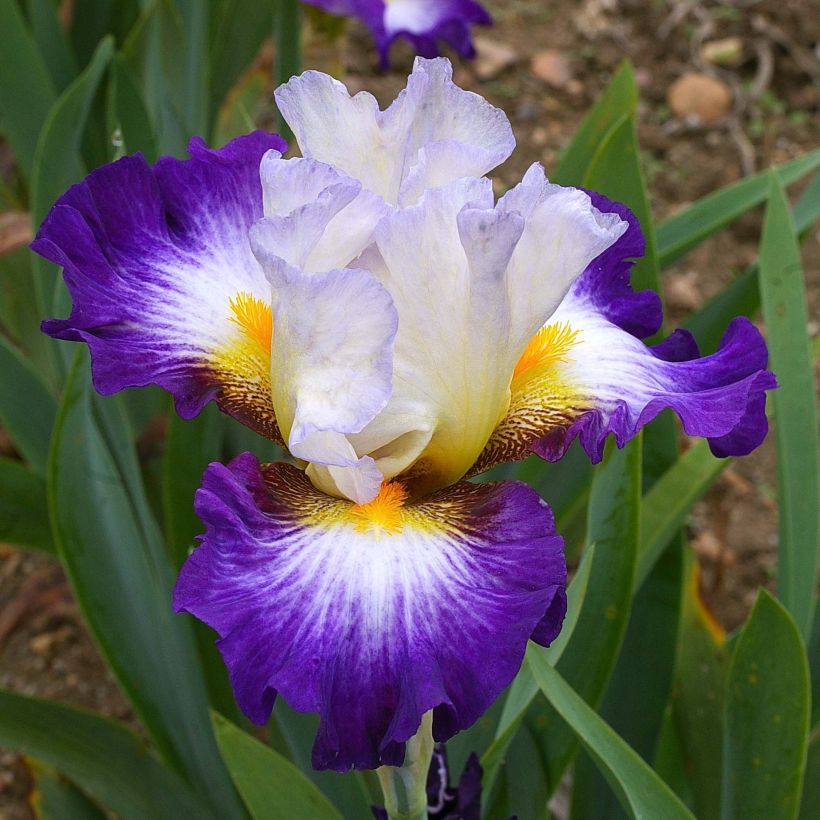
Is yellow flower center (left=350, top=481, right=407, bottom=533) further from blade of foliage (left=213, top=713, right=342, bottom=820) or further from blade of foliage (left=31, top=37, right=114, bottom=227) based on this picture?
blade of foliage (left=31, top=37, right=114, bottom=227)

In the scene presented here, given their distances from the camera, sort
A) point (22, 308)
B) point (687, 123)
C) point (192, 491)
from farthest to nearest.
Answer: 1. point (687, 123)
2. point (22, 308)
3. point (192, 491)

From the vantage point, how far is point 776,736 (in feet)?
2.65

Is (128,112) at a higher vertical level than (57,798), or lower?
higher

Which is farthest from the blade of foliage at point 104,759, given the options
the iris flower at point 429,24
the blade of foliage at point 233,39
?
the iris flower at point 429,24

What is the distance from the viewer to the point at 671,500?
3.24 ft

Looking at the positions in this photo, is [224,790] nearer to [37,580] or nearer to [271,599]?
[271,599]

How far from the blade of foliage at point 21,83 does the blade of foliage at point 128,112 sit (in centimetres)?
15

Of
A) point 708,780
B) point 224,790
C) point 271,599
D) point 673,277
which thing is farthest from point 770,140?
point 271,599

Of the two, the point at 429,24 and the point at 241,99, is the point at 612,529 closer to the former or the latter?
the point at 429,24

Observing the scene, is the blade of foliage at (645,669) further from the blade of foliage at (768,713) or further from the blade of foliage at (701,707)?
the blade of foliage at (768,713)

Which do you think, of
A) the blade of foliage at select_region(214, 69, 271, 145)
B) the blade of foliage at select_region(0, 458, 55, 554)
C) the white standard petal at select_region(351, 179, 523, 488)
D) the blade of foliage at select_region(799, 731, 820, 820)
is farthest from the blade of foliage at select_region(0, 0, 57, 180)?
the blade of foliage at select_region(799, 731, 820, 820)

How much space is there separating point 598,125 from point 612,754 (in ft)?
2.58

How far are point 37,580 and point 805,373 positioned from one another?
121 centimetres

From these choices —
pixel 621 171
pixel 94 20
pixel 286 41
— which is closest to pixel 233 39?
pixel 286 41
